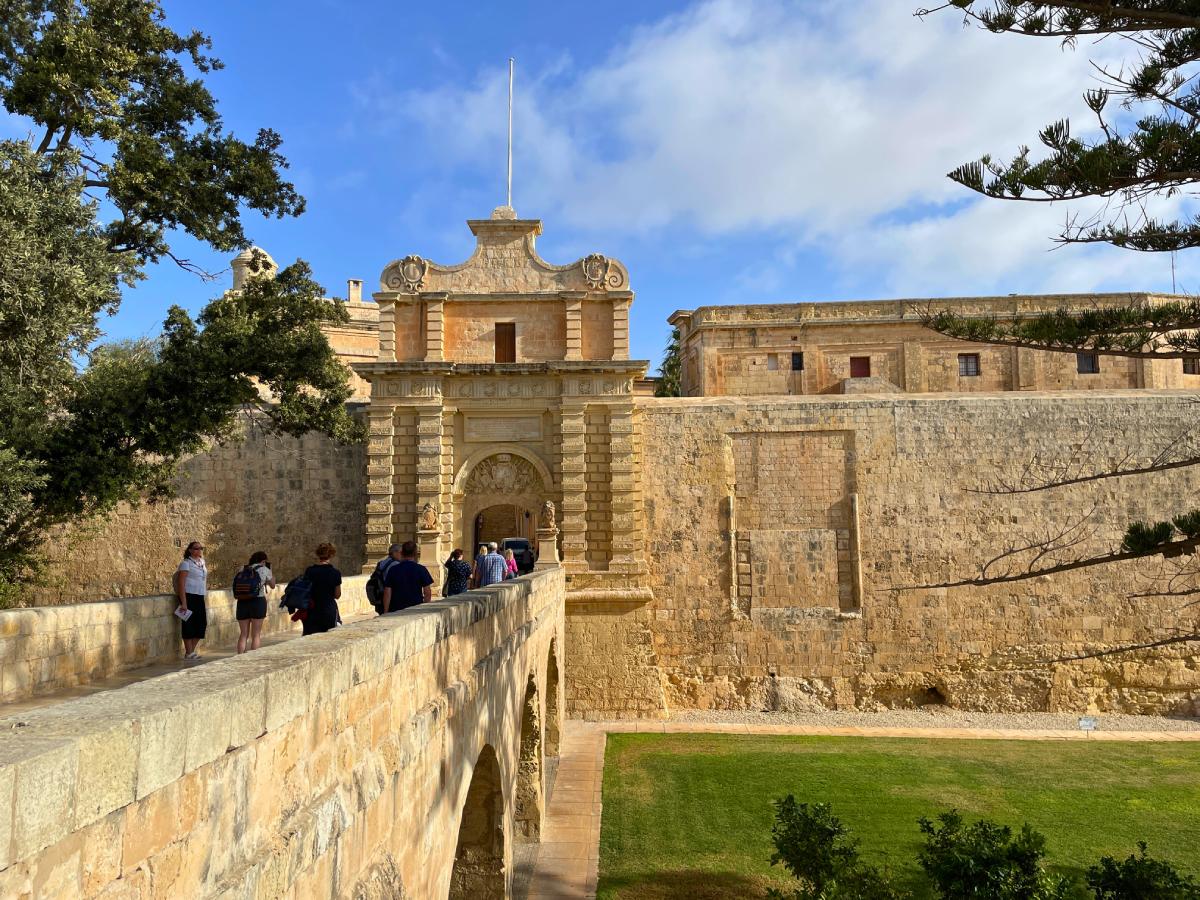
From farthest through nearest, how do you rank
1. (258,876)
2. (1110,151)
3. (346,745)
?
1. (1110,151)
2. (346,745)
3. (258,876)

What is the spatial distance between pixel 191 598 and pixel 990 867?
757 cm

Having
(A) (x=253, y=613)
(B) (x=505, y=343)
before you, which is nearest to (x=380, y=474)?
(B) (x=505, y=343)

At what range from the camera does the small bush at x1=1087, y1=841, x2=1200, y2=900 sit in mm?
7109

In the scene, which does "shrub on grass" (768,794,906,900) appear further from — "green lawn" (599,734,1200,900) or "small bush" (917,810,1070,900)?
"green lawn" (599,734,1200,900)

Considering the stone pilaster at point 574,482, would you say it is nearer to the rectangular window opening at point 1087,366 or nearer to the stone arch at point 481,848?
the stone arch at point 481,848

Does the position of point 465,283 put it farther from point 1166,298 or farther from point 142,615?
point 1166,298

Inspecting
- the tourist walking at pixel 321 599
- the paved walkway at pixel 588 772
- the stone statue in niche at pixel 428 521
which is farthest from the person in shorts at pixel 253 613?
the stone statue in niche at pixel 428 521

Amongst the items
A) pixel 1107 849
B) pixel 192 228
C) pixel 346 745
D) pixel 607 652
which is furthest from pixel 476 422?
pixel 346 745

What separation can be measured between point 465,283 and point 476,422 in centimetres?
281

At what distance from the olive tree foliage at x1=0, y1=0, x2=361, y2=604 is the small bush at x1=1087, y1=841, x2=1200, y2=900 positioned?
11800mm

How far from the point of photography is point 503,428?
17016mm

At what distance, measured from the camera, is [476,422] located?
17031 mm

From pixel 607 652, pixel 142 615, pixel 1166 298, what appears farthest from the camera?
pixel 1166 298

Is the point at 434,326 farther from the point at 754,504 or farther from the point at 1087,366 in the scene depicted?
the point at 1087,366
